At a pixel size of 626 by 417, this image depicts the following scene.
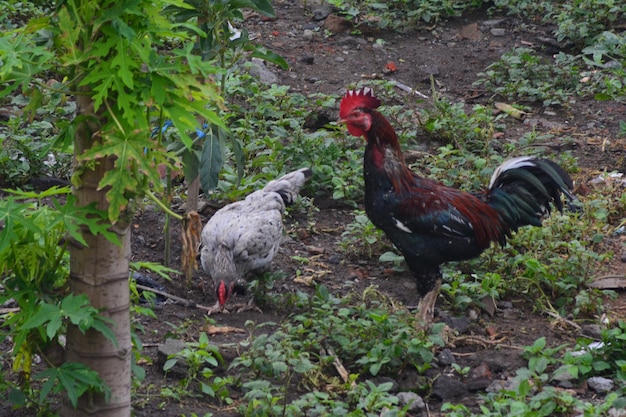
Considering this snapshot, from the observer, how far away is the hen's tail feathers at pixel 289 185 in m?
6.47

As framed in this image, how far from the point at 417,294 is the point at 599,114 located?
3769 millimetres

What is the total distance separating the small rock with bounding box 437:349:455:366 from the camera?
16.5 feet

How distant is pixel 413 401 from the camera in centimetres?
444

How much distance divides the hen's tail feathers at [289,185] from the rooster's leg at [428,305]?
4.50 feet

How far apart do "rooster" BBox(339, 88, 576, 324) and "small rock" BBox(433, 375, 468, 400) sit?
2.80 feet

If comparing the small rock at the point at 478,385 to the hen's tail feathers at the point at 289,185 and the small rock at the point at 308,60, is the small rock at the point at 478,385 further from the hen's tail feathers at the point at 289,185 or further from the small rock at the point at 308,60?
the small rock at the point at 308,60

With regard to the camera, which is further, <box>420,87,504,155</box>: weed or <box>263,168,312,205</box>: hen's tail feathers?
<box>420,87,504,155</box>: weed

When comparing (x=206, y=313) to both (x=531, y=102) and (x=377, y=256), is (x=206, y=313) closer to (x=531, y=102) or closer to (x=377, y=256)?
(x=377, y=256)

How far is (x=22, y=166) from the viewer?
6797 millimetres

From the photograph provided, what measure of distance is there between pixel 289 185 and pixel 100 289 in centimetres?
321

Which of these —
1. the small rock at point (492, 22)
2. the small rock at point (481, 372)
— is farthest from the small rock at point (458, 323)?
the small rock at point (492, 22)

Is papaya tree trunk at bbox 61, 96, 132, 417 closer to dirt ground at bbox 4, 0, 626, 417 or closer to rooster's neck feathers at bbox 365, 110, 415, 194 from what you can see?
dirt ground at bbox 4, 0, 626, 417

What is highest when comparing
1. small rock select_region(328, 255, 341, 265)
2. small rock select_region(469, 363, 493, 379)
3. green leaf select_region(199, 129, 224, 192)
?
green leaf select_region(199, 129, 224, 192)

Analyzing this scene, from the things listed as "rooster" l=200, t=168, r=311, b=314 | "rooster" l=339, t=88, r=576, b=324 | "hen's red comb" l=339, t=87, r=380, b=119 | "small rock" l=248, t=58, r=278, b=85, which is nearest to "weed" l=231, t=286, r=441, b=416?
"rooster" l=339, t=88, r=576, b=324
